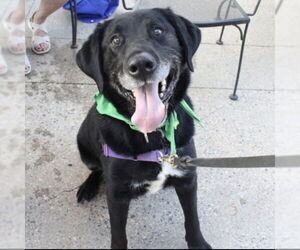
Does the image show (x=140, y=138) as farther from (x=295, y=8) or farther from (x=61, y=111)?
(x=295, y=8)

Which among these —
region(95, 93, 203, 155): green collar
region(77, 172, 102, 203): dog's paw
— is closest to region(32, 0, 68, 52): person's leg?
region(77, 172, 102, 203): dog's paw

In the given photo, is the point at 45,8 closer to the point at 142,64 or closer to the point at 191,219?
the point at 142,64

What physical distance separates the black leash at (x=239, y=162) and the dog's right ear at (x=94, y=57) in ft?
1.60

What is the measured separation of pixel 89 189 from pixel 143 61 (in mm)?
1016

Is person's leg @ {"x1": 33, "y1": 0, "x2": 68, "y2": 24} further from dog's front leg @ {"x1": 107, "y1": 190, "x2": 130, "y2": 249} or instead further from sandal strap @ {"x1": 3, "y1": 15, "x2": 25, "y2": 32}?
dog's front leg @ {"x1": 107, "y1": 190, "x2": 130, "y2": 249}

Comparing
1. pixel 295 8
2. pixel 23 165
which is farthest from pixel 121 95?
pixel 295 8

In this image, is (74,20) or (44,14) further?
(44,14)

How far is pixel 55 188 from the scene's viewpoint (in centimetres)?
246

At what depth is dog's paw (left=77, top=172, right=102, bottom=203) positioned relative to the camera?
2.35m

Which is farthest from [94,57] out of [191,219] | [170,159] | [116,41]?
[191,219]

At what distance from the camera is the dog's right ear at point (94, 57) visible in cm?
188

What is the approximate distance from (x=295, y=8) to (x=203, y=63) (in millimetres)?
1481

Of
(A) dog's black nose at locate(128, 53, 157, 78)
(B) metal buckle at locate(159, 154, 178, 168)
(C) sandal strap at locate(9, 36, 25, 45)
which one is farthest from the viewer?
(C) sandal strap at locate(9, 36, 25, 45)

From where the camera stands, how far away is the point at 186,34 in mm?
1927
